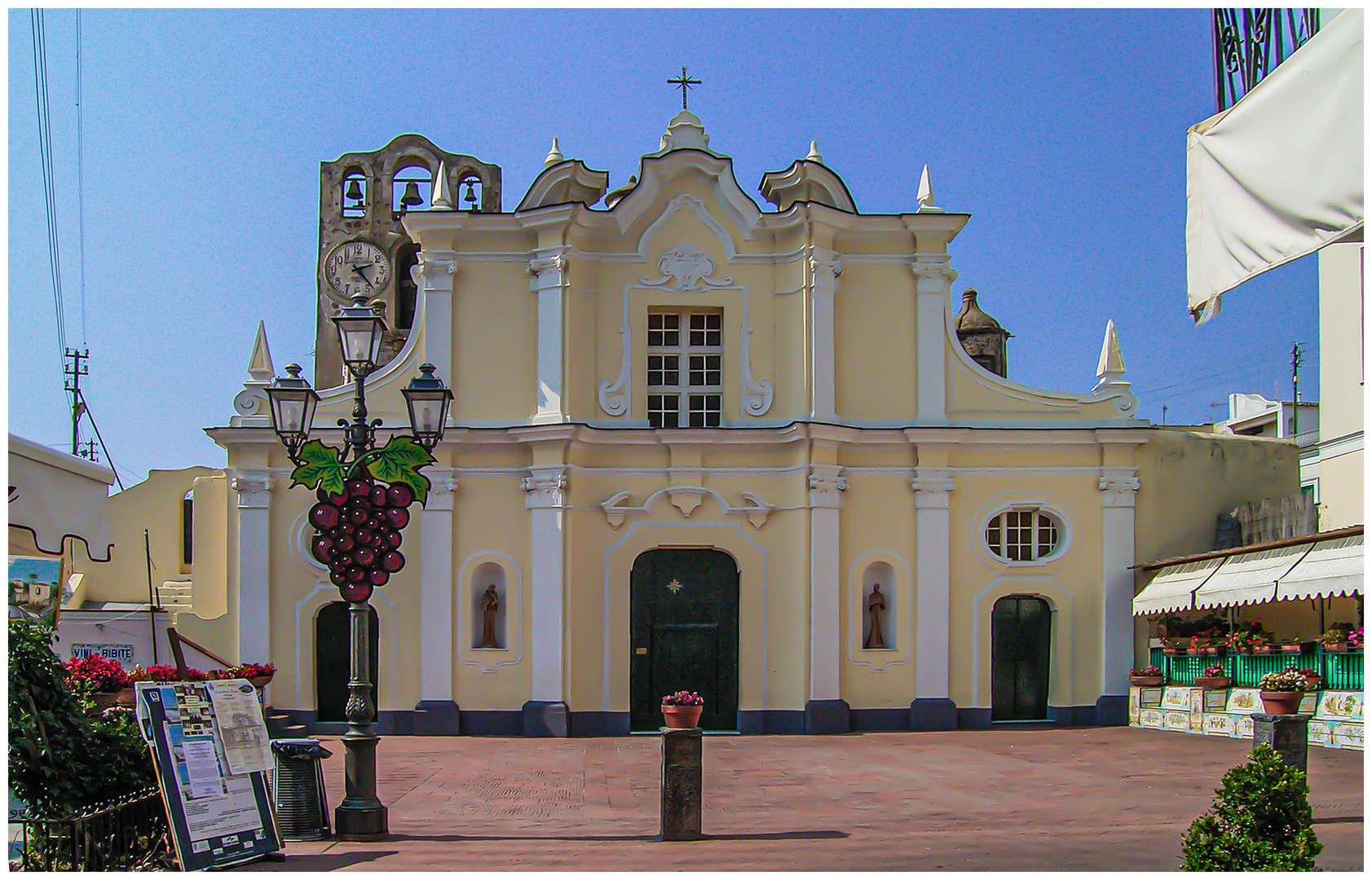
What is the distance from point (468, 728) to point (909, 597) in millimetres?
7546

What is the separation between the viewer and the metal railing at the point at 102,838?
7.49 meters

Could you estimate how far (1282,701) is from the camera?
46.5ft

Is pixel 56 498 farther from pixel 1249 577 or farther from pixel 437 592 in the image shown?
pixel 1249 577

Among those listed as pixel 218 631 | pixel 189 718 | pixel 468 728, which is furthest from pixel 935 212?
pixel 189 718

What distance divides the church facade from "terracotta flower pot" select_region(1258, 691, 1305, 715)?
696cm

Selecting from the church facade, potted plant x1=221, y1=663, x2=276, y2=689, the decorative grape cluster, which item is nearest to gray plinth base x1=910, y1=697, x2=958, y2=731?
the church facade

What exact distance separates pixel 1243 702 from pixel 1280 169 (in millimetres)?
16066

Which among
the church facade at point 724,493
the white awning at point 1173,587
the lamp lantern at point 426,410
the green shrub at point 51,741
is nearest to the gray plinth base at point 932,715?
the church facade at point 724,493

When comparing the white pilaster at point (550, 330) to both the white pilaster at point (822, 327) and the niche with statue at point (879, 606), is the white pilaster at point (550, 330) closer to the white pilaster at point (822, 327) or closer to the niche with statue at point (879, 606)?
the white pilaster at point (822, 327)

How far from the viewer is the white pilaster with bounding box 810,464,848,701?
20.7 meters

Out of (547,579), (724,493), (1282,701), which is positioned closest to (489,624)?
(547,579)

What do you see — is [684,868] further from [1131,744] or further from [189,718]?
[1131,744]

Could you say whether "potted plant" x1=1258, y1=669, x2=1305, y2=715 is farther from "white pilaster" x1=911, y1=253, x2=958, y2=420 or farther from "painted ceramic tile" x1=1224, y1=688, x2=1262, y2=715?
"white pilaster" x1=911, y1=253, x2=958, y2=420

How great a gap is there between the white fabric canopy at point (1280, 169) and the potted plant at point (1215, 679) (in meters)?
15.7
